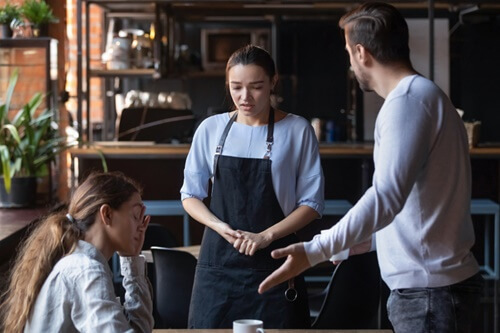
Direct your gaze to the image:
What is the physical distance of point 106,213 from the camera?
2129 millimetres

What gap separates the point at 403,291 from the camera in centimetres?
211

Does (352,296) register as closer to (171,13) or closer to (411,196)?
(411,196)

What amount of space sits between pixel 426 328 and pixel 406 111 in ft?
1.69

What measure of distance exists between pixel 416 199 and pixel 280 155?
3.04ft

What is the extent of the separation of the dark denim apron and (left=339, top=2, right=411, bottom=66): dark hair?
2.96ft

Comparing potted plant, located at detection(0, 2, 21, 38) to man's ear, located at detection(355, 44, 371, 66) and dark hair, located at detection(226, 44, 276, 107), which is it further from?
man's ear, located at detection(355, 44, 371, 66)

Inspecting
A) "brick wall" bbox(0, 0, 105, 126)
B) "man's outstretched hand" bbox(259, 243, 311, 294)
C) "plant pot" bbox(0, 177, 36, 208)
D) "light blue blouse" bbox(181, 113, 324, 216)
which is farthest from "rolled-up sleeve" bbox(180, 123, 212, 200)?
"brick wall" bbox(0, 0, 105, 126)

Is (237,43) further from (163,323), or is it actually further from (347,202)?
(163,323)

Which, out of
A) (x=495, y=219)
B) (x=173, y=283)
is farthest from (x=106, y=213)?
(x=495, y=219)

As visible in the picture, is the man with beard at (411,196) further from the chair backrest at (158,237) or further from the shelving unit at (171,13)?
the shelving unit at (171,13)

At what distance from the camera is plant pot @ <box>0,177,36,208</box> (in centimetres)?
495

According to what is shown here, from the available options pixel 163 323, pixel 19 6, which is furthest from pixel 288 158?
pixel 19 6

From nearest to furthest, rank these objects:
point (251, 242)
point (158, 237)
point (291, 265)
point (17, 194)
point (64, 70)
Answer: point (291, 265)
point (251, 242)
point (158, 237)
point (17, 194)
point (64, 70)

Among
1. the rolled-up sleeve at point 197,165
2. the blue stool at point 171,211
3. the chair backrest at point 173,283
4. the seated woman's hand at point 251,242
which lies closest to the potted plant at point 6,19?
the blue stool at point 171,211
